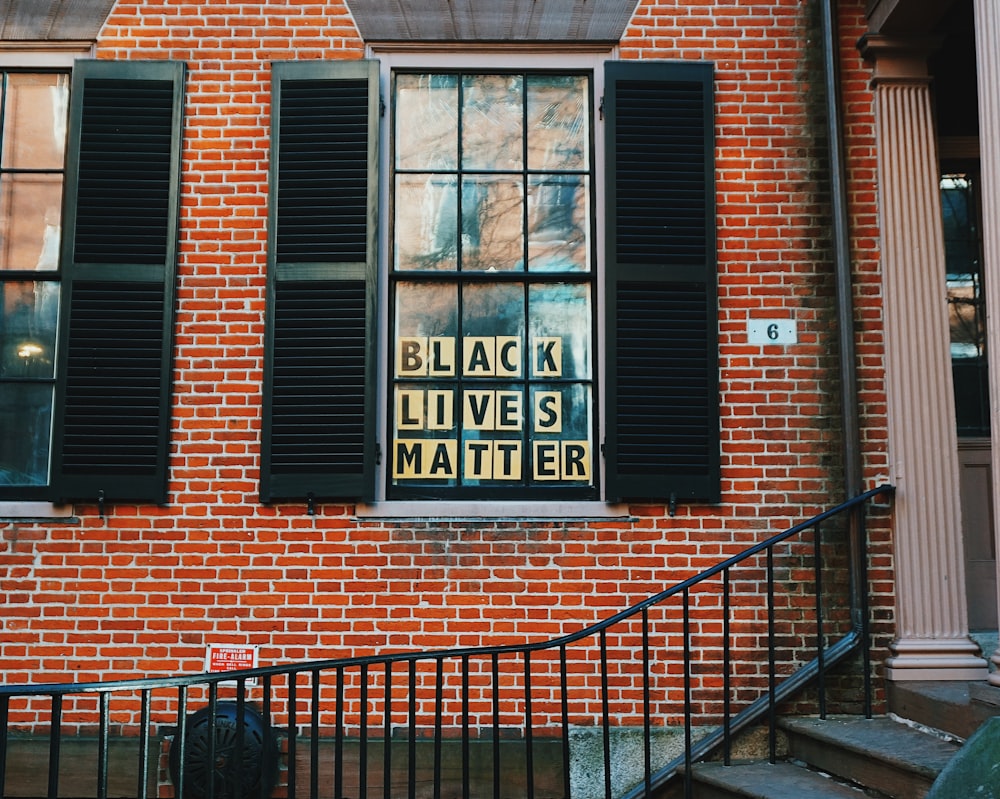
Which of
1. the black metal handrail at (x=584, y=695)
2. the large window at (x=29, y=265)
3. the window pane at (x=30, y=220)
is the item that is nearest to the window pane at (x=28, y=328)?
the large window at (x=29, y=265)

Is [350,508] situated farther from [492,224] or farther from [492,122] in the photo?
[492,122]

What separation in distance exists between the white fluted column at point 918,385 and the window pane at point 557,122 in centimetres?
157

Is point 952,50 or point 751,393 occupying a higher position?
point 952,50

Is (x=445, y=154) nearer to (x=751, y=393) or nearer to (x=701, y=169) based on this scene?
(x=701, y=169)

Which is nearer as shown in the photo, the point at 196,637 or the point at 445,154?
the point at 196,637

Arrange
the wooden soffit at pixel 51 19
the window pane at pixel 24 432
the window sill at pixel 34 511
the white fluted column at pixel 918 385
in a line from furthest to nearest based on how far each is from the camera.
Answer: the wooden soffit at pixel 51 19 < the window pane at pixel 24 432 < the window sill at pixel 34 511 < the white fluted column at pixel 918 385

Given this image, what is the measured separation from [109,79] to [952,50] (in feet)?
15.5

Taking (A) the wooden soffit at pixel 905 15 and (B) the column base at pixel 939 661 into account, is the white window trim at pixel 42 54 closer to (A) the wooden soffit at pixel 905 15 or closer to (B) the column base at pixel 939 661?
(A) the wooden soffit at pixel 905 15

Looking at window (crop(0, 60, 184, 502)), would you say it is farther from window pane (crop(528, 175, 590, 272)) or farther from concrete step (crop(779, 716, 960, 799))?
concrete step (crop(779, 716, 960, 799))

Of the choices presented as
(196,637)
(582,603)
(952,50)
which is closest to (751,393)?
(582,603)

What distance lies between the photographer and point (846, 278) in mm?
5477

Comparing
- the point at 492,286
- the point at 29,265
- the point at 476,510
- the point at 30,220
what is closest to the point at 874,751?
the point at 476,510

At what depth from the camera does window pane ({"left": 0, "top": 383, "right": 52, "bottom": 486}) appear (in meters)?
5.53

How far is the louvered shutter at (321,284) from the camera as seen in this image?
5445mm
